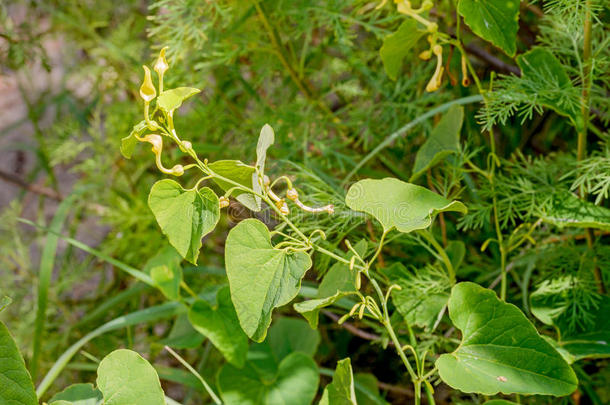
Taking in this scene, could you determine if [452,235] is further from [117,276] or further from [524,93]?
[117,276]

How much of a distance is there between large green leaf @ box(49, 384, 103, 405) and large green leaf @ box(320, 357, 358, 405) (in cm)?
19

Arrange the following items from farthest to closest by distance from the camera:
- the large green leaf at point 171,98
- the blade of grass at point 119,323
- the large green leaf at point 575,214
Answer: the blade of grass at point 119,323, the large green leaf at point 575,214, the large green leaf at point 171,98

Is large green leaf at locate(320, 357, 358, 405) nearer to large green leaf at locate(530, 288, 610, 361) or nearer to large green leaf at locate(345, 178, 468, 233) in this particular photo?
large green leaf at locate(345, 178, 468, 233)

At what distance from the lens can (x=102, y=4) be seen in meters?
1.20

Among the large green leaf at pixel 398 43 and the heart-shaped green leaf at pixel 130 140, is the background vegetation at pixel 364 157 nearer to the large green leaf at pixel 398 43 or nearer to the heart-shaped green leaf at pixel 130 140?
the large green leaf at pixel 398 43

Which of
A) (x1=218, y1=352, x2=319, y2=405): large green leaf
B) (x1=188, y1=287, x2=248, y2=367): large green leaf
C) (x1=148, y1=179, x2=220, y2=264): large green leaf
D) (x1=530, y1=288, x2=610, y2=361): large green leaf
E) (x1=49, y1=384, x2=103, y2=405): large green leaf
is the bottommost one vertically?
(x1=218, y1=352, x2=319, y2=405): large green leaf

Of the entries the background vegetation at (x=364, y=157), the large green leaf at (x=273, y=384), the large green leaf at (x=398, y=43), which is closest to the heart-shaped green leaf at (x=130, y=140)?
the background vegetation at (x=364, y=157)

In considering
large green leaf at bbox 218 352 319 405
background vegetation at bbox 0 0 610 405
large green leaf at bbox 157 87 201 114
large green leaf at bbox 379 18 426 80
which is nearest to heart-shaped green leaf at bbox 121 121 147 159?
large green leaf at bbox 157 87 201 114

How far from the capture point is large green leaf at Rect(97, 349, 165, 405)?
0.44 m

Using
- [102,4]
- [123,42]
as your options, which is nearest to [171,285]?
[123,42]

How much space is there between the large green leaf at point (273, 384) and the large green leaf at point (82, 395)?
21cm

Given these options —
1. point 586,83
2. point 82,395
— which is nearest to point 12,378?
point 82,395

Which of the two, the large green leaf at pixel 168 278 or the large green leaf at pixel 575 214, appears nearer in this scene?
the large green leaf at pixel 575 214

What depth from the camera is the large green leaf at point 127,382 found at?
0.44 m
